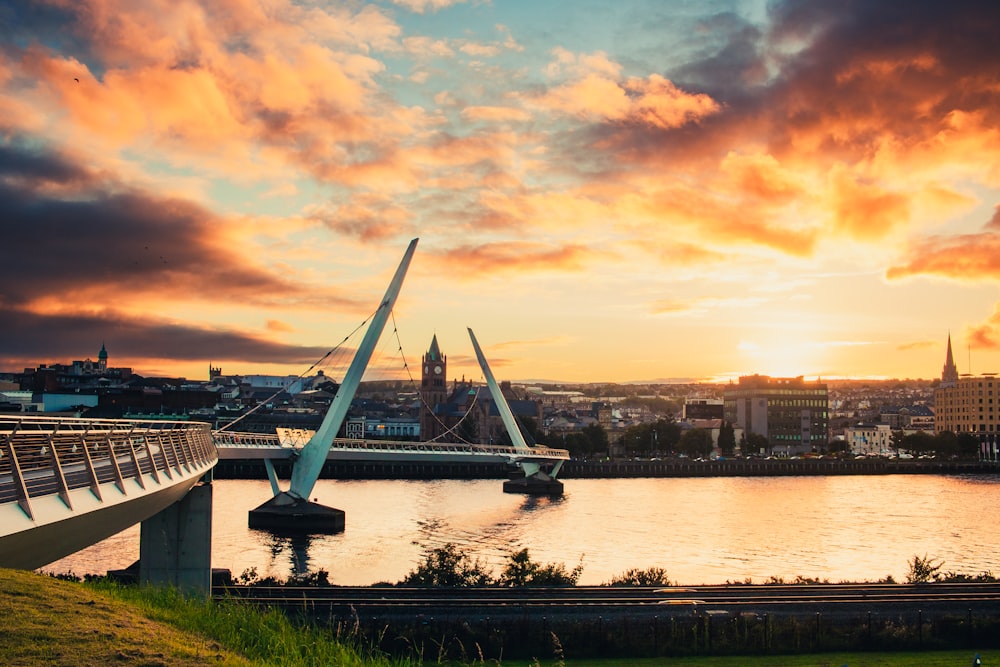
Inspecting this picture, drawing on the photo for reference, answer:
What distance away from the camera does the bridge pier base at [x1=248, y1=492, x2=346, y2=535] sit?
49.9 m

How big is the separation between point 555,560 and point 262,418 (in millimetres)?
124403

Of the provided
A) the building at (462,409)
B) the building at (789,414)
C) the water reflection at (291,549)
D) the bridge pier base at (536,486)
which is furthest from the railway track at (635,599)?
the building at (789,414)

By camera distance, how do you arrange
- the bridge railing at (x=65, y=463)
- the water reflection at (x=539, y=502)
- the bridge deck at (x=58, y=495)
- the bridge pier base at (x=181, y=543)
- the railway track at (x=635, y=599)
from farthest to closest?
the water reflection at (x=539, y=502), the bridge pier base at (x=181, y=543), the railway track at (x=635, y=599), the bridge railing at (x=65, y=463), the bridge deck at (x=58, y=495)

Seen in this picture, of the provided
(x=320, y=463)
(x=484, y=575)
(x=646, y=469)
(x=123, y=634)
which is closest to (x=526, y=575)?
(x=484, y=575)

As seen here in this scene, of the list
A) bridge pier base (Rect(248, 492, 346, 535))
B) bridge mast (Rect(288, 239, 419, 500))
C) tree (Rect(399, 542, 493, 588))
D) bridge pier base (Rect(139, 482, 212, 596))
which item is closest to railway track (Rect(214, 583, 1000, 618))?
bridge pier base (Rect(139, 482, 212, 596))

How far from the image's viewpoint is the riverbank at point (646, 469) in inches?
4358

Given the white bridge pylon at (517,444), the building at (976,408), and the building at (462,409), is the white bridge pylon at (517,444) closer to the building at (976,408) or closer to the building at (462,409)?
the building at (462,409)

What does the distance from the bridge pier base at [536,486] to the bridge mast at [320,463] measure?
28865 mm

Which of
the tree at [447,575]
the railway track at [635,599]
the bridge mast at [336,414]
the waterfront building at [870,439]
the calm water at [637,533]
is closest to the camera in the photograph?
the railway track at [635,599]

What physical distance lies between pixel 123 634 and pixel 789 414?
531ft

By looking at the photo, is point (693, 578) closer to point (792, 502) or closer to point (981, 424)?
point (792, 502)

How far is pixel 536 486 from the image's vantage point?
271 ft

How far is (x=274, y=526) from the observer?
50.2 metres

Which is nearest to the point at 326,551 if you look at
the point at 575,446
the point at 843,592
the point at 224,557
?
the point at 224,557
